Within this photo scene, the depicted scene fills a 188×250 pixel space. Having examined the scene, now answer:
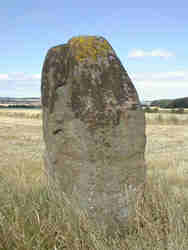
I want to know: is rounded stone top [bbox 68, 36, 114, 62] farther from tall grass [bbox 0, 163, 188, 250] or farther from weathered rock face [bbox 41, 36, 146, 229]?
tall grass [bbox 0, 163, 188, 250]

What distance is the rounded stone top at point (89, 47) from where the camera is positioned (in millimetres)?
3879

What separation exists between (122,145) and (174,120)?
98.9ft

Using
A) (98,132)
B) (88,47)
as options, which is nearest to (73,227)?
(98,132)

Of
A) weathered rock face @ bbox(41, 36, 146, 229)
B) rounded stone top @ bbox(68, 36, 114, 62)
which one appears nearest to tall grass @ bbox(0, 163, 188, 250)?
weathered rock face @ bbox(41, 36, 146, 229)

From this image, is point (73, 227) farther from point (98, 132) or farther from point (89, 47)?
point (89, 47)

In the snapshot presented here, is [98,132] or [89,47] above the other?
[89,47]

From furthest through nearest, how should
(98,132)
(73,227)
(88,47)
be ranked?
(88,47) < (98,132) < (73,227)

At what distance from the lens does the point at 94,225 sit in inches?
146

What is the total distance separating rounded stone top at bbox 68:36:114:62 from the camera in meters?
3.88

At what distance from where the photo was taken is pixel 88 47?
396 cm

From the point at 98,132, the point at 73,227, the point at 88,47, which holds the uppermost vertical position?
the point at 88,47

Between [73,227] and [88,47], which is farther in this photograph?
[88,47]

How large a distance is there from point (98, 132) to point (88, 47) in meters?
1.12

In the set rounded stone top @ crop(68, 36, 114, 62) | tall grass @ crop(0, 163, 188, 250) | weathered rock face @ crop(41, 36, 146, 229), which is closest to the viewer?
tall grass @ crop(0, 163, 188, 250)
